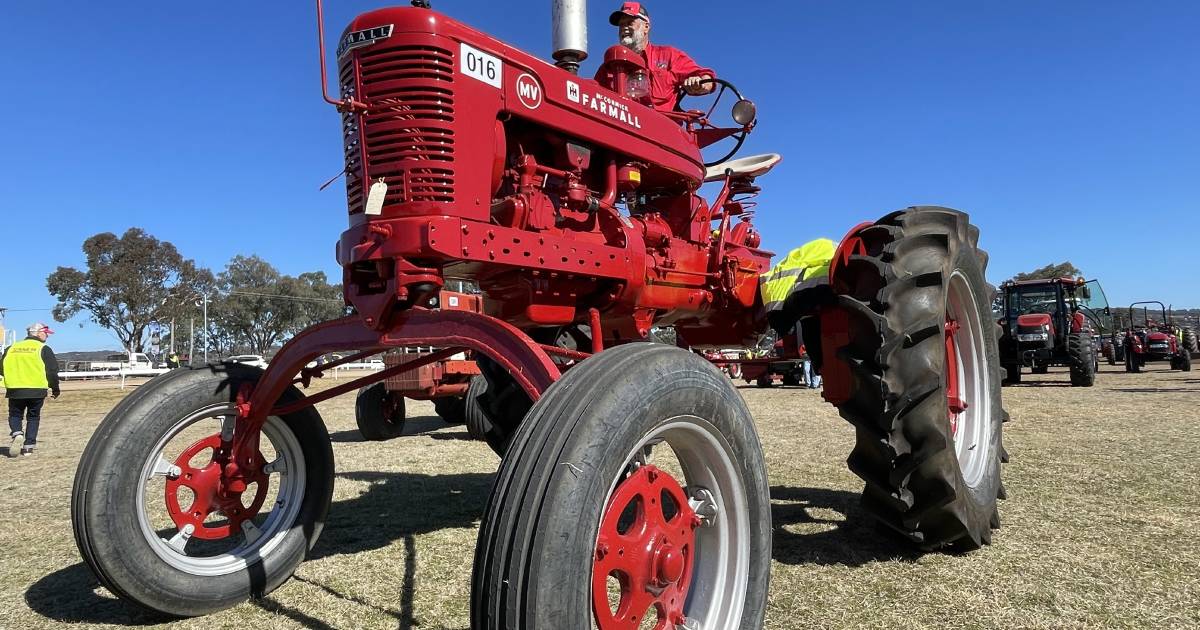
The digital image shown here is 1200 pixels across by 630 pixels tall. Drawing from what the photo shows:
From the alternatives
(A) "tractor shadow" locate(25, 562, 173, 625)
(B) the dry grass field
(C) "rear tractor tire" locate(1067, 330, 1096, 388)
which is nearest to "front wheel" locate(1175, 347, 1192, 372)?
(C) "rear tractor tire" locate(1067, 330, 1096, 388)

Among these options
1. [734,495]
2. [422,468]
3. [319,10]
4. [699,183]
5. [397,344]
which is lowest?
[422,468]

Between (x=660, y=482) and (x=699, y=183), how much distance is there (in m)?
2.71

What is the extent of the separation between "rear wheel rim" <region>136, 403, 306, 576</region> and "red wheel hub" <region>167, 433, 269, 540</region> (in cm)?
3

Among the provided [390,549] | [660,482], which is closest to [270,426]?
[390,549]

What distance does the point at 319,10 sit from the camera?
2.86 metres

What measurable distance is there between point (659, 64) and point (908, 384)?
2471 millimetres

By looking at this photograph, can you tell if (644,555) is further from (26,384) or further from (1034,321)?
(1034,321)

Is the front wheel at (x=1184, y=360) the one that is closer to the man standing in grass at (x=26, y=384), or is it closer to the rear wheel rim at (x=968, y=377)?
the rear wheel rim at (x=968, y=377)

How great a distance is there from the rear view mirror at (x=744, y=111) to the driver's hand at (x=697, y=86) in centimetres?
21

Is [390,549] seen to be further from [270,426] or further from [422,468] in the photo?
[422,468]

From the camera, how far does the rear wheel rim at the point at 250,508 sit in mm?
3051

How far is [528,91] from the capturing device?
3.23 m

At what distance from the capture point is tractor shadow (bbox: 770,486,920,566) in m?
3.48

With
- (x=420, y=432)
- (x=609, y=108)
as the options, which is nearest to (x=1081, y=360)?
(x=420, y=432)
